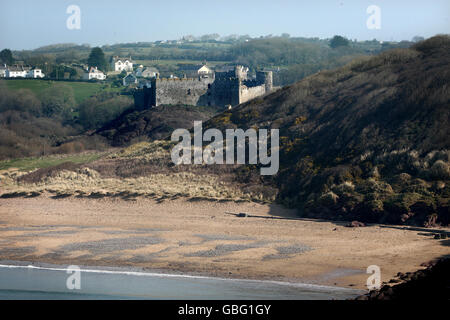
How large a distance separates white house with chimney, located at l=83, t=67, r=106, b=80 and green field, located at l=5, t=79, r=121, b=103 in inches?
399

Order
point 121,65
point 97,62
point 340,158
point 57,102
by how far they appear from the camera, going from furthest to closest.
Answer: point 121,65
point 97,62
point 57,102
point 340,158

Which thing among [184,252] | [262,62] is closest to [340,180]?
[184,252]

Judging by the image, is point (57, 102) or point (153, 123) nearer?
point (153, 123)

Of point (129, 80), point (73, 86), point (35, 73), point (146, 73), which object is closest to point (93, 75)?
point (35, 73)

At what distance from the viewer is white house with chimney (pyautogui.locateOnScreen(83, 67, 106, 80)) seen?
89438 millimetres

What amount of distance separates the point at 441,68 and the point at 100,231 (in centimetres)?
1892

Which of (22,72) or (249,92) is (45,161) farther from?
(22,72)

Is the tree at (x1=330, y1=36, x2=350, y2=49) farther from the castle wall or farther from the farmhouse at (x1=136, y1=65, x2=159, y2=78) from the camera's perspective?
the castle wall

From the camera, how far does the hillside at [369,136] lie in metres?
25.3

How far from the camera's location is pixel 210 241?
2364 cm

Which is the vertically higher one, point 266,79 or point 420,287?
point 266,79

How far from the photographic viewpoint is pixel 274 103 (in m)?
39.9

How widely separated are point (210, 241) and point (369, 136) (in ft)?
34.5
